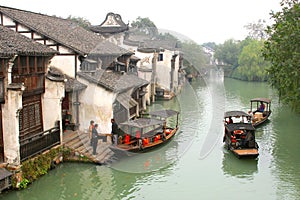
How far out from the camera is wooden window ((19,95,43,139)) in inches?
511

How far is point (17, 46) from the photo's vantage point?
12102 millimetres

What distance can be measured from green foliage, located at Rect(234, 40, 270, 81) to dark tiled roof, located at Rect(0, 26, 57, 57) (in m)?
46.8

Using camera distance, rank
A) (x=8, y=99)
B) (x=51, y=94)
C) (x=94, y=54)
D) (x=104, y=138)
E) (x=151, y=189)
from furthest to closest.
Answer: (x=94, y=54) → (x=104, y=138) → (x=51, y=94) → (x=151, y=189) → (x=8, y=99)

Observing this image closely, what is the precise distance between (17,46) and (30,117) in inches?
116

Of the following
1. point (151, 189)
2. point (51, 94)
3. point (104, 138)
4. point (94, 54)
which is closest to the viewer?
point (151, 189)

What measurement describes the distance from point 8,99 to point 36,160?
271 cm

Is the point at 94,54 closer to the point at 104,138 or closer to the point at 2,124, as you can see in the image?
the point at 104,138

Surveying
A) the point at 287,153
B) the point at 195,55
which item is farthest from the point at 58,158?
the point at 195,55

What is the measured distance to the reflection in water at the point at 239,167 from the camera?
14.4m

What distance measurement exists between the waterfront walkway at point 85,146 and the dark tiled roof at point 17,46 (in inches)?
160

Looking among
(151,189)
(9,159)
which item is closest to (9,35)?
(9,159)

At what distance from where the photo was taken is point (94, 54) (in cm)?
1923

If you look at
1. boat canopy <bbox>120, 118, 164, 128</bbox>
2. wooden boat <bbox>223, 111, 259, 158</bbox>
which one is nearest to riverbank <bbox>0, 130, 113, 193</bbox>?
boat canopy <bbox>120, 118, 164, 128</bbox>

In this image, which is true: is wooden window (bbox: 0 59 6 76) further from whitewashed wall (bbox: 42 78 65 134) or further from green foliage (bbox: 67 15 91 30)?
green foliage (bbox: 67 15 91 30)
